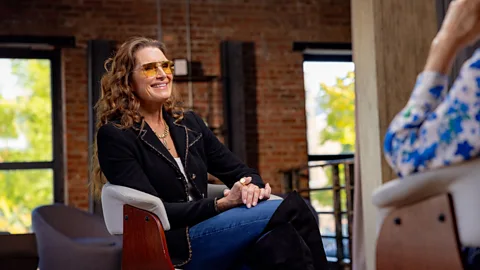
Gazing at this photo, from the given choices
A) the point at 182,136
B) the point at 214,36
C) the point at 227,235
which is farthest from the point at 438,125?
the point at 214,36

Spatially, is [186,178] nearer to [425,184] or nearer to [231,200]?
[231,200]

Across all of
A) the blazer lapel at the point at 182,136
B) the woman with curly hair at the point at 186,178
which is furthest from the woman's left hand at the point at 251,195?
the blazer lapel at the point at 182,136

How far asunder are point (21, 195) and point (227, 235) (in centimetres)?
609

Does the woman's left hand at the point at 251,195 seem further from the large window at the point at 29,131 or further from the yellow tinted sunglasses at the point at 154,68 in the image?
the large window at the point at 29,131

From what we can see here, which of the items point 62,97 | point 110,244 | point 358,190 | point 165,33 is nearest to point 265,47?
point 165,33

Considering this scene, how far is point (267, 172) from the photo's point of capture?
8.91 m

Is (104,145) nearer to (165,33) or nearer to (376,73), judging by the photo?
(376,73)

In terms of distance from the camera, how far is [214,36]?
351 inches

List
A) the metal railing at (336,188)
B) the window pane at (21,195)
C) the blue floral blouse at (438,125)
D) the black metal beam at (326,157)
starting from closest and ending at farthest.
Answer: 1. the blue floral blouse at (438,125)
2. the metal railing at (336,188)
3. the window pane at (21,195)
4. the black metal beam at (326,157)

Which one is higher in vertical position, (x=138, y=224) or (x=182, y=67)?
(x=182, y=67)

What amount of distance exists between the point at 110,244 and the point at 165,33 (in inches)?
120

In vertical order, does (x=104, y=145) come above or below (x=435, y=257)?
above

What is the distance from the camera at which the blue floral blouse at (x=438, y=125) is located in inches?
57.7

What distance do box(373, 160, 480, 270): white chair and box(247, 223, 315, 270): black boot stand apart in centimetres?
77
